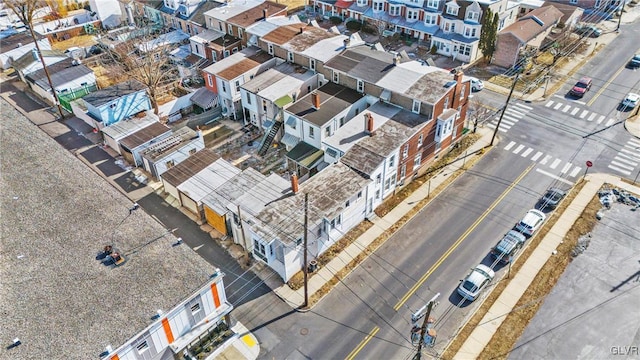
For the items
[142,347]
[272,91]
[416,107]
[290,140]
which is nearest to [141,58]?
[272,91]

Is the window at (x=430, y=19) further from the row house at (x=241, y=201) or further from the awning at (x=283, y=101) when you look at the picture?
the row house at (x=241, y=201)

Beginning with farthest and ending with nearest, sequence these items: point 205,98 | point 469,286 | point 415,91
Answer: point 205,98 → point 415,91 → point 469,286

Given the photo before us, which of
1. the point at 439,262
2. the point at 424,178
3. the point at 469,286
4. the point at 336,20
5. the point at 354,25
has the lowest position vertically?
the point at 439,262

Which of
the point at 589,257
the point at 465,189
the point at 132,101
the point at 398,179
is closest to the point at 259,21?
the point at 132,101

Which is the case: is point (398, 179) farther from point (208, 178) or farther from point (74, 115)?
point (74, 115)

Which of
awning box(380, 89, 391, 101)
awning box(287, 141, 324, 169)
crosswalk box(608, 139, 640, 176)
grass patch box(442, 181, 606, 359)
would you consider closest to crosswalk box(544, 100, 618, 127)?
crosswalk box(608, 139, 640, 176)

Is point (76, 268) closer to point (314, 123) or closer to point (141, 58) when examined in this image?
point (314, 123)
